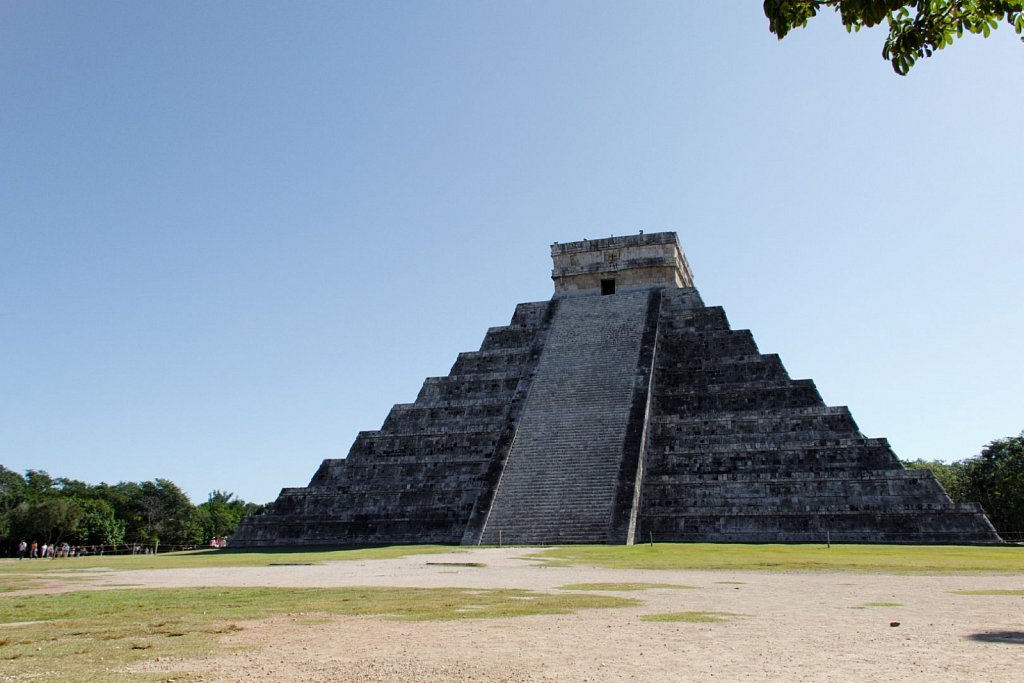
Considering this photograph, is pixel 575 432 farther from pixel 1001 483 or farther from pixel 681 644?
pixel 1001 483

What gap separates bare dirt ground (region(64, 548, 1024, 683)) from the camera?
4441 millimetres

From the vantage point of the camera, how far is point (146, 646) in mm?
5406

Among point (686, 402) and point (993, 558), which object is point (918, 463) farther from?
point (993, 558)

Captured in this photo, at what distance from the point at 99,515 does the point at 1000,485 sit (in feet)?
143

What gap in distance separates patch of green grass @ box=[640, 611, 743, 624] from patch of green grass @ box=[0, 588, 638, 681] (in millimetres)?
766

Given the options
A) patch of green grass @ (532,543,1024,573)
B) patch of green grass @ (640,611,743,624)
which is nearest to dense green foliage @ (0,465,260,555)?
patch of green grass @ (532,543,1024,573)

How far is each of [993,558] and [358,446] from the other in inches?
684

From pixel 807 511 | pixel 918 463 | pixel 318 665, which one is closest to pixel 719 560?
pixel 807 511

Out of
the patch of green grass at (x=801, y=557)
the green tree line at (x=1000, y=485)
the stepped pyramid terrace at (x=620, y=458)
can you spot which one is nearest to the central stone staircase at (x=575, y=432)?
the stepped pyramid terrace at (x=620, y=458)

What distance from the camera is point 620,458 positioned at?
21.2 metres

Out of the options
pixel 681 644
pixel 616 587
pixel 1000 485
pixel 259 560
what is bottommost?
pixel 681 644

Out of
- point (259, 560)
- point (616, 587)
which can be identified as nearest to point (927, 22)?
point (616, 587)

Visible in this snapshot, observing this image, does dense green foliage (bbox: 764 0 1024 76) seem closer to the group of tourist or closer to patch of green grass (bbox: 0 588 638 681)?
patch of green grass (bbox: 0 588 638 681)

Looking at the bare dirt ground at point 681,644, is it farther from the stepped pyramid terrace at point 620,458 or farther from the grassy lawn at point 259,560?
the stepped pyramid terrace at point 620,458
